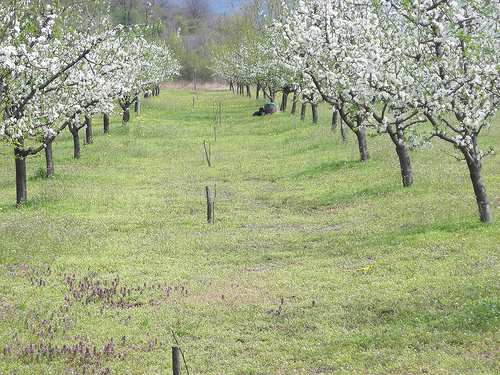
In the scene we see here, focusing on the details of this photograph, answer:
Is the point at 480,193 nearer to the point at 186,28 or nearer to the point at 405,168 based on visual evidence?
the point at 405,168

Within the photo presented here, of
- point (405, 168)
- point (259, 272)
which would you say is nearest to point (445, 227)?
point (259, 272)

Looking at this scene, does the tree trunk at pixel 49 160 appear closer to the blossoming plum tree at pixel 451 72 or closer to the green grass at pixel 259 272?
the green grass at pixel 259 272

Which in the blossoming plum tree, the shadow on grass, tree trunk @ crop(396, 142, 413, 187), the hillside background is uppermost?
the hillside background

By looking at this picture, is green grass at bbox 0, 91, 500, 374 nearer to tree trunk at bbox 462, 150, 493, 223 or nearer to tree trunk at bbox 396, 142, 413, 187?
tree trunk at bbox 462, 150, 493, 223

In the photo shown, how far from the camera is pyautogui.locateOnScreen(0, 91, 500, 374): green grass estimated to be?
8.46m

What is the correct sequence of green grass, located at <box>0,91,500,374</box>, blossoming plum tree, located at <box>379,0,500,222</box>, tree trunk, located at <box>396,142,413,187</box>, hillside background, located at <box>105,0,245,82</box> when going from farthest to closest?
hillside background, located at <box>105,0,245,82</box> < tree trunk, located at <box>396,142,413,187</box> < blossoming plum tree, located at <box>379,0,500,222</box> < green grass, located at <box>0,91,500,374</box>

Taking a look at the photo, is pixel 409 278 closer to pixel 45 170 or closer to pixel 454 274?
pixel 454 274

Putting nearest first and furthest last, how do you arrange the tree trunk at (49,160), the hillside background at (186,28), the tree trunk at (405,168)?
the tree trunk at (405,168)
the tree trunk at (49,160)
the hillside background at (186,28)

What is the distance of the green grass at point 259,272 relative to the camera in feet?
27.8

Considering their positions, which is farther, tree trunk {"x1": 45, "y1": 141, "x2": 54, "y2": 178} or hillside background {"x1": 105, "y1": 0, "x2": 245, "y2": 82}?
hillside background {"x1": 105, "y1": 0, "x2": 245, "y2": 82}

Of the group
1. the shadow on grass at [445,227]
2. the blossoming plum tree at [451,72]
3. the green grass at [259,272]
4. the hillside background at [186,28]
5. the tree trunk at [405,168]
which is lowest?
the green grass at [259,272]

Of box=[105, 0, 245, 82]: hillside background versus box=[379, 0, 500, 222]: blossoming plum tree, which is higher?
box=[105, 0, 245, 82]: hillside background

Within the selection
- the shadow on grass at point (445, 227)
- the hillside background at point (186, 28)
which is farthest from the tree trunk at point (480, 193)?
the hillside background at point (186, 28)

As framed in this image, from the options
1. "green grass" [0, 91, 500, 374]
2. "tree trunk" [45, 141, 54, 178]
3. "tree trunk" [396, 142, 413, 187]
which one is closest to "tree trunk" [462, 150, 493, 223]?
"green grass" [0, 91, 500, 374]
